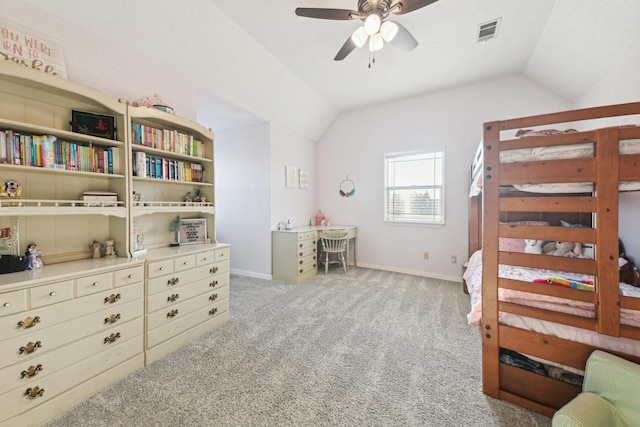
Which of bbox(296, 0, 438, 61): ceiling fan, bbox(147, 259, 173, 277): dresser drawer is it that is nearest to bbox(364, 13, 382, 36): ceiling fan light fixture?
bbox(296, 0, 438, 61): ceiling fan

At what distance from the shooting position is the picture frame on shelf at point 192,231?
2.51 m

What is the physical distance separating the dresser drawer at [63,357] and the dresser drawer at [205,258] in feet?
1.94

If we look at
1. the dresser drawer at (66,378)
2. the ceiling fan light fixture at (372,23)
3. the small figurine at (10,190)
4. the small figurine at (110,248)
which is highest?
the ceiling fan light fixture at (372,23)

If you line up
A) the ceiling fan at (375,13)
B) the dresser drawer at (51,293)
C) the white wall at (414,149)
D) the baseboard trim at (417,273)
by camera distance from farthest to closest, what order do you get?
1. the baseboard trim at (417,273)
2. the white wall at (414,149)
3. the ceiling fan at (375,13)
4. the dresser drawer at (51,293)

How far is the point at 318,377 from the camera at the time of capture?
5.53 feet

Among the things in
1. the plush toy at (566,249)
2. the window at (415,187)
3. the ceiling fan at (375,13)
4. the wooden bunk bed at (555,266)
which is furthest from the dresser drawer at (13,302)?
the window at (415,187)

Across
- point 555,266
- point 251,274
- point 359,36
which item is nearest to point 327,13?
point 359,36

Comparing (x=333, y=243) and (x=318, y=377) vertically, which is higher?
(x=333, y=243)

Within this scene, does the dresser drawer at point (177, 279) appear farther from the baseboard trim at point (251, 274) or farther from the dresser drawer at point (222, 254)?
the baseboard trim at point (251, 274)

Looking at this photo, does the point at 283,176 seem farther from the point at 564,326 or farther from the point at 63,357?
the point at 564,326

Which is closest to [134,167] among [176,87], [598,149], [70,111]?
[70,111]

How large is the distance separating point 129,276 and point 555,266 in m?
2.63

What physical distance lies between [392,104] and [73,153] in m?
4.21

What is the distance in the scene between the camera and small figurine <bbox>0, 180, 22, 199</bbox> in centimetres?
145
